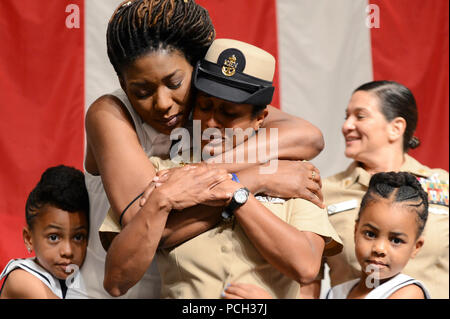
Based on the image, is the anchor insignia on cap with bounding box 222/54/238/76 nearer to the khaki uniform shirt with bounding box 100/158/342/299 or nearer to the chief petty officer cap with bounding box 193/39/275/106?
the chief petty officer cap with bounding box 193/39/275/106

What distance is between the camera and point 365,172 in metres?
1.83

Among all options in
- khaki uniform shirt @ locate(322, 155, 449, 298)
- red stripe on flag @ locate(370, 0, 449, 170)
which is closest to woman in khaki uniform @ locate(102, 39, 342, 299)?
khaki uniform shirt @ locate(322, 155, 449, 298)

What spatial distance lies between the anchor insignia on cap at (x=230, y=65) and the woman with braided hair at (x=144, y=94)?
0.07m

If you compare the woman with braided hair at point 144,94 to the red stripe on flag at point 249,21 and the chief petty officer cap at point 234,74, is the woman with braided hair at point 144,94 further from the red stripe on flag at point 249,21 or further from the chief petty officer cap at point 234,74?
the red stripe on flag at point 249,21

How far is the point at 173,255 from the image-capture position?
1.01 meters

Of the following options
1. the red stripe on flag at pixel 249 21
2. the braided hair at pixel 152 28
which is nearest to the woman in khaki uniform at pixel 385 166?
the red stripe on flag at pixel 249 21

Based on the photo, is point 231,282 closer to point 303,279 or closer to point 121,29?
point 303,279

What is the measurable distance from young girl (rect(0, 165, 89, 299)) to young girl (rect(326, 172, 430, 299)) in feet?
2.17

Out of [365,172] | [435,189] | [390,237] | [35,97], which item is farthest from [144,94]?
[435,189]

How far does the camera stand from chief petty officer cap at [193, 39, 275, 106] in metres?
1.01

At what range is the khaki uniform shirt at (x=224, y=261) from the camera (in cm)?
99

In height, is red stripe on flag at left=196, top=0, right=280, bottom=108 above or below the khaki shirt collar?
above

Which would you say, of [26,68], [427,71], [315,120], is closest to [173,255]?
[26,68]
